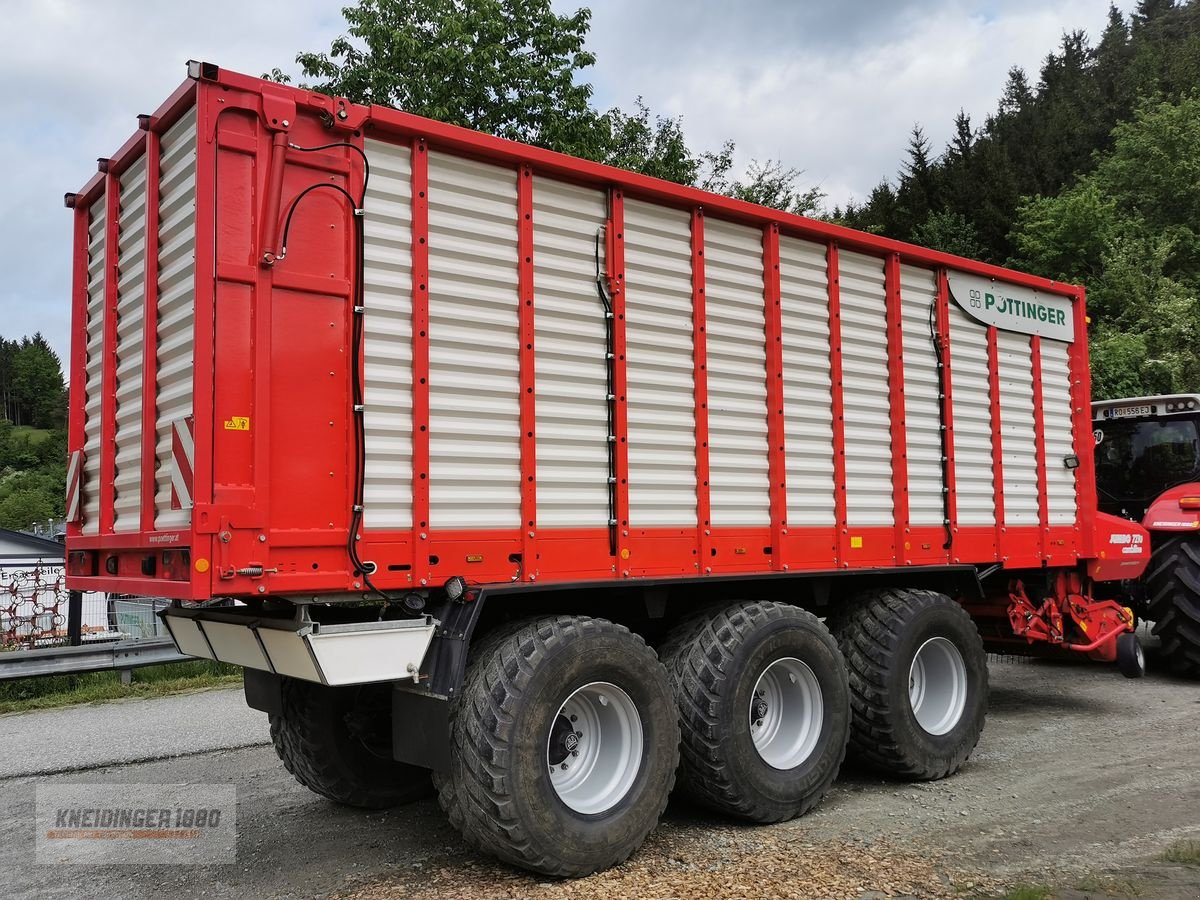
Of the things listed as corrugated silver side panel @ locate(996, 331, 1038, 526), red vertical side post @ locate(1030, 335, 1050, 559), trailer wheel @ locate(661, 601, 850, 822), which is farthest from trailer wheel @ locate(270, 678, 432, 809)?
red vertical side post @ locate(1030, 335, 1050, 559)

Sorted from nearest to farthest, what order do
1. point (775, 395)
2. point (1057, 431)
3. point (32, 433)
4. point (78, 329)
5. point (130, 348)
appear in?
point (130, 348) → point (78, 329) → point (775, 395) → point (1057, 431) → point (32, 433)

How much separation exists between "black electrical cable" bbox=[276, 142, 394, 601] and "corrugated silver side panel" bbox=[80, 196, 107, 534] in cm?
157

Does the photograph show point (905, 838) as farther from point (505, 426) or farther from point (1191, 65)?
point (1191, 65)

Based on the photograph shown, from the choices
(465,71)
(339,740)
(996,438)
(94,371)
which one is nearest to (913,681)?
(996,438)

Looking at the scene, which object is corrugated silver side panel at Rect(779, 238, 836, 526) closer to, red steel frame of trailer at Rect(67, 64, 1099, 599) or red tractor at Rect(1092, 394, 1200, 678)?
red steel frame of trailer at Rect(67, 64, 1099, 599)

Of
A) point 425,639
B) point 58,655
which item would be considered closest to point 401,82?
point 58,655

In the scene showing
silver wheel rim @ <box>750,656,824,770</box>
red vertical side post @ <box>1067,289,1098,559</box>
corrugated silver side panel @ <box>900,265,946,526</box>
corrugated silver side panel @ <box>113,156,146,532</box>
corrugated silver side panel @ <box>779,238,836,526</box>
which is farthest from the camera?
red vertical side post @ <box>1067,289,1098,559</box>

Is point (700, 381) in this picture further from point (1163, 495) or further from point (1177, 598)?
point (1163, 495)

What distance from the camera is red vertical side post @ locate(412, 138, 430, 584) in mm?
4184

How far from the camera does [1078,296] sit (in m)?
7.96

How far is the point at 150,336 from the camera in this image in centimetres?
427

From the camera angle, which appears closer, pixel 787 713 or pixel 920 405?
pixel 787 713

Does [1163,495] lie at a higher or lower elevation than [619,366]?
lower

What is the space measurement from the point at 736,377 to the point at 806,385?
60 cm
